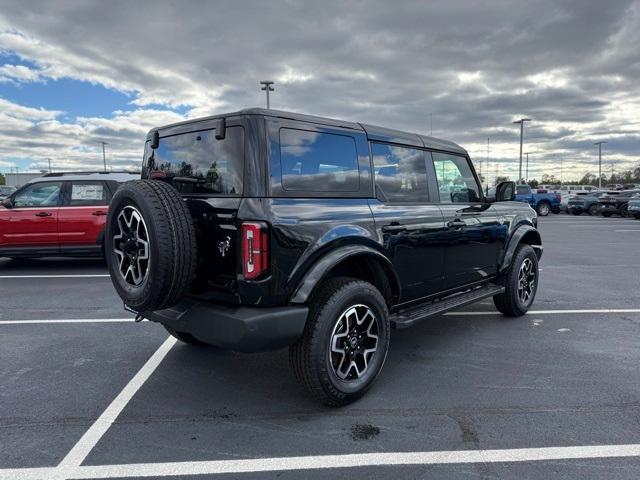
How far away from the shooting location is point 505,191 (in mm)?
5055

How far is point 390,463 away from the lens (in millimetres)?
2592

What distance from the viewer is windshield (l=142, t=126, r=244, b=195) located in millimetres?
3076

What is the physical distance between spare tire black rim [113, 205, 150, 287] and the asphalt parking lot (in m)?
0.91

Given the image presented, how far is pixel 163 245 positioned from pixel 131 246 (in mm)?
452

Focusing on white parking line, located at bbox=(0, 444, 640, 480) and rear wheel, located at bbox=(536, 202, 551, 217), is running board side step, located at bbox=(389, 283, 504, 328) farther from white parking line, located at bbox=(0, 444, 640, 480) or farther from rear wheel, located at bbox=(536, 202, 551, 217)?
rear wheel, located at bbox=(536, 202, 551, 217)

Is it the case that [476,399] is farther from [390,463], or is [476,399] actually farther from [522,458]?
[390,463]

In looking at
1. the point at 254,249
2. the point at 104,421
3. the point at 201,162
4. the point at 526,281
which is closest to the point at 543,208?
the point at 526,281

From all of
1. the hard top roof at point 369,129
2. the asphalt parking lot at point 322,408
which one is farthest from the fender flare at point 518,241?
the hard top roof at point 369,129

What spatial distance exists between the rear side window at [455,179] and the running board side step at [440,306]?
92cm

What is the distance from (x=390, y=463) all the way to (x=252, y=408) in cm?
106

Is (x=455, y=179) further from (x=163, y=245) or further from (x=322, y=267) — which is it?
(x=163, y=245)

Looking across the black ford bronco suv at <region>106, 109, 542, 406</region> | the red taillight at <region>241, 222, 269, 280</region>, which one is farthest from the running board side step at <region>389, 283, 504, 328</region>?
the red taillight at <region>241, 222, 269, 280</region>

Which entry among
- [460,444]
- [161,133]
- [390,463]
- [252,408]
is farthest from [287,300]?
[161,133]

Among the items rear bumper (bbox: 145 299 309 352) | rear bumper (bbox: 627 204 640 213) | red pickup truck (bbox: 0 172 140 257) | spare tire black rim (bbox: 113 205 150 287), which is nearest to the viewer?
rear bumper (bbox: 145 299 309 352)
